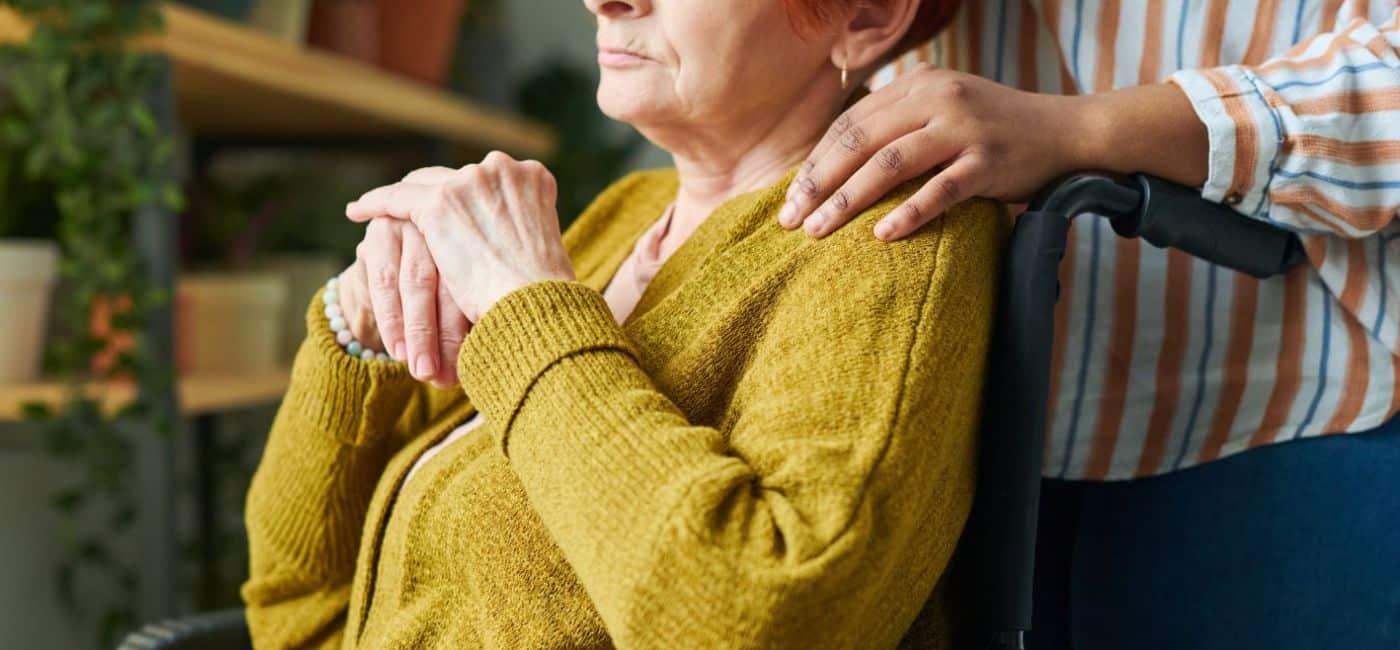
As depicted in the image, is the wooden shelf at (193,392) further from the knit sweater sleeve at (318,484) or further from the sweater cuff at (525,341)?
the sweater cuff at (525,341)

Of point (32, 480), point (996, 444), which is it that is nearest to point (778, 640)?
point (996, 444)

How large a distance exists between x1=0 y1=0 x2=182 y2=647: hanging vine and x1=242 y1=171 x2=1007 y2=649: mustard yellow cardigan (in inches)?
26.6

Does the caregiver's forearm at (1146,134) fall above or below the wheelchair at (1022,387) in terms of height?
above

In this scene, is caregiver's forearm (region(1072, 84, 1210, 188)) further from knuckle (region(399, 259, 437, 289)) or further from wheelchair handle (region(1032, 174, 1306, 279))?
knuckle (region(399, 259, 437, 289))

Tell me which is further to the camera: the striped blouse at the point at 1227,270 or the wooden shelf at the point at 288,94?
the wooden shelf at the point at 288,94

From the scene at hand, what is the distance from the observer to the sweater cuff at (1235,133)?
2.57 feet

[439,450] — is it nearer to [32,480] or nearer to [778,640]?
[778,640]

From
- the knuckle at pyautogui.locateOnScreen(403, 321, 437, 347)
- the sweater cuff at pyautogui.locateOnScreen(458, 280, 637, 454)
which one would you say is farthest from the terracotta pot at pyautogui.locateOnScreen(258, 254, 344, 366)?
the sweater cuff at pyautogui.locateOnScreen(458, 280, 637, 454)

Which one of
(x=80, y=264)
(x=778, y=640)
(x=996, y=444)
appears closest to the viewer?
(x=778, y=640)

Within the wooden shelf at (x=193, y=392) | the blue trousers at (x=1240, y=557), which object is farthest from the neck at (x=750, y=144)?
the wooden shelf at (x=193, y=392)

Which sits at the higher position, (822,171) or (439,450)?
(822,171)

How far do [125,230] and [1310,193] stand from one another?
51.4 inches

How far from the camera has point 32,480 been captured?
1865 millimetres

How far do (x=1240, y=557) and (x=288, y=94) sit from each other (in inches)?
57.5
